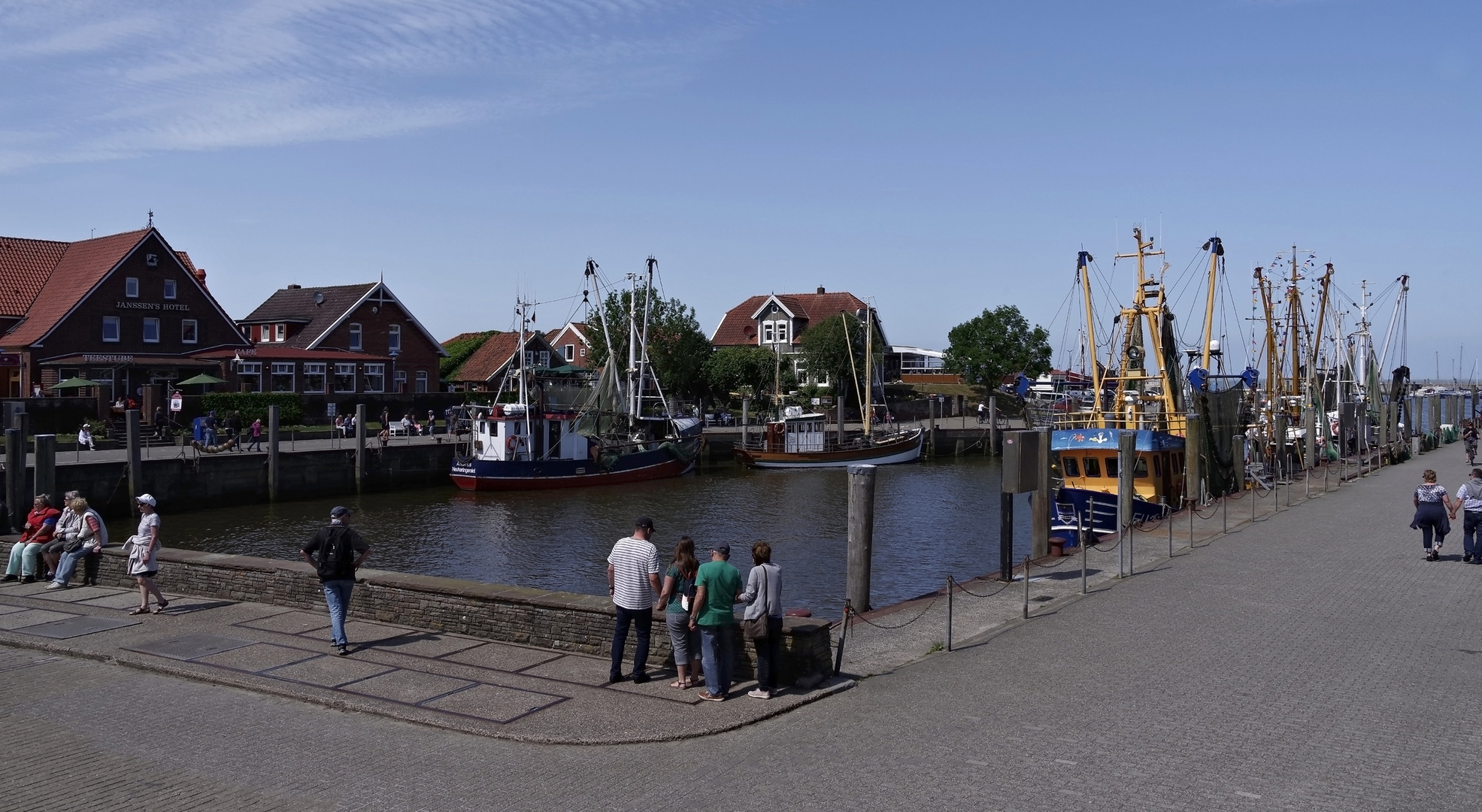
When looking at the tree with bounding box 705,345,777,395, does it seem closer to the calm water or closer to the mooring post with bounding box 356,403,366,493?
the calm water

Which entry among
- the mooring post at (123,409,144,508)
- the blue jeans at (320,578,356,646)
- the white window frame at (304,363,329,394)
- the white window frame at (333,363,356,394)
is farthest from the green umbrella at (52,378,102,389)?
the blue jeans at (320,578,356,646)

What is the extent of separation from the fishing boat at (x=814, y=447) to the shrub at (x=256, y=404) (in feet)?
70.6

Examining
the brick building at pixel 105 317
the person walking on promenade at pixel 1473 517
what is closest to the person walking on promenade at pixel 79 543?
the person walking on promenade at pixel 1473 517

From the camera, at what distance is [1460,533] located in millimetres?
22844

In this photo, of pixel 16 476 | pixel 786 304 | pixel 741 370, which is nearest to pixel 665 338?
pixel 741 370

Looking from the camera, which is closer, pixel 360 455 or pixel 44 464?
pixel 44 464

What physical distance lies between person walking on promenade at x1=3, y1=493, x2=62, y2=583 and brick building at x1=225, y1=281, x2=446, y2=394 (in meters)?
42.9

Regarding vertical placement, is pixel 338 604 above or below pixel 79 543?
below

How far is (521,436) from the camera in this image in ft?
154

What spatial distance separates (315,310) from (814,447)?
31.7m

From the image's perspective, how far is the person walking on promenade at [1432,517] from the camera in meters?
19.3

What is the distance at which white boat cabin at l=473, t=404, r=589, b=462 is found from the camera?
4656cm

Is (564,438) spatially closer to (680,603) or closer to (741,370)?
(741,370)

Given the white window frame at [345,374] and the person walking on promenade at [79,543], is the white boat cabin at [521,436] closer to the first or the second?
the white window frame at [345,374]
